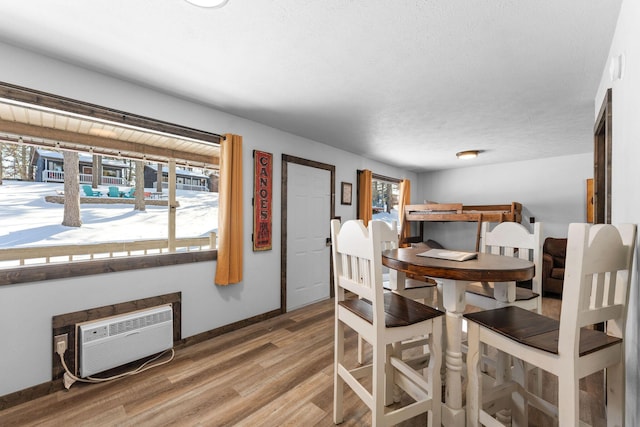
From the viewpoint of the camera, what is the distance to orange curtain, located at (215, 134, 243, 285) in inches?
107

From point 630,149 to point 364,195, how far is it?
11.2 feet

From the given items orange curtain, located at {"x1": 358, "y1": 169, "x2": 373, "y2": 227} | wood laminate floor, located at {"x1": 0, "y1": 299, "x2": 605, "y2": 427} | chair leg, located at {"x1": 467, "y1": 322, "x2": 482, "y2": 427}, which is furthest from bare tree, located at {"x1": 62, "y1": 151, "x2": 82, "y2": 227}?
orange curtain, located at {"x1": 358, "y1": 169, "x2": 373, "y2": 227}

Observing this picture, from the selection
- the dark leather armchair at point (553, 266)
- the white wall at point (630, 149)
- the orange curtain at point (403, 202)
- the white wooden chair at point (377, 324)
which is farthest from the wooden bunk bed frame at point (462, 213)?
the white wooden chair at point (377, 324)

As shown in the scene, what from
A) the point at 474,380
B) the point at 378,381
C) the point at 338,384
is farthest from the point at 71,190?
the point at 474,380

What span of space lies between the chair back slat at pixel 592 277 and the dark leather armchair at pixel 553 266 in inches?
151

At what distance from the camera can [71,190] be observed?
214 centimetres

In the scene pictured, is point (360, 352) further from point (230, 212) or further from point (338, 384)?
point (230, 212)

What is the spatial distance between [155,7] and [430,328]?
212 centimetres

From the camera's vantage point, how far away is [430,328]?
1.40 metres

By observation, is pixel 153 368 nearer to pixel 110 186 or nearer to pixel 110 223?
pixel 110 223

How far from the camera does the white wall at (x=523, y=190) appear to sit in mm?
4590

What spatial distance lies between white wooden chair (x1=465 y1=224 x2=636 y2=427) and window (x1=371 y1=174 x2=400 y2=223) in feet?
13.4

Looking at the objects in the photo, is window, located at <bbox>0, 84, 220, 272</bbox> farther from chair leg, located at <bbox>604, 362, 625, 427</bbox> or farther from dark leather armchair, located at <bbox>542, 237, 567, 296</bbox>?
dark leather armchair, located at <bbox>542, 237, 567, 296</bbox>

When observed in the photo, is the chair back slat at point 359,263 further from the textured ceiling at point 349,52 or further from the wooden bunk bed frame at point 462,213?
the wooden bunk bed frame at point 462,213
